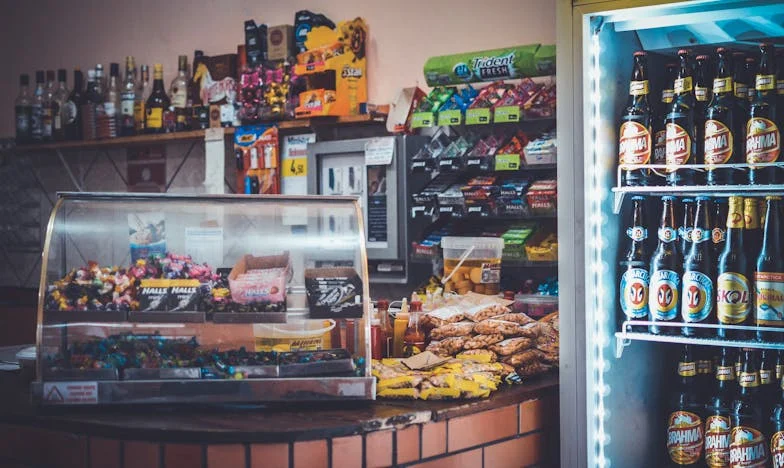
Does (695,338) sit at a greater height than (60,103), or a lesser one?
lesser

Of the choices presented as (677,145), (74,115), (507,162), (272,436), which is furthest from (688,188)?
(74,115)

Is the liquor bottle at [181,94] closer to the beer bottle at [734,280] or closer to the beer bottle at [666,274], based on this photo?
the beer bottle at [666,274]

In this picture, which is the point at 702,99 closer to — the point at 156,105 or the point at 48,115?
the point at 156,105

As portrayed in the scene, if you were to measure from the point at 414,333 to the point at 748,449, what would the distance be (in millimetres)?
1113

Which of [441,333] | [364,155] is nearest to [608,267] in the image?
[441,333]

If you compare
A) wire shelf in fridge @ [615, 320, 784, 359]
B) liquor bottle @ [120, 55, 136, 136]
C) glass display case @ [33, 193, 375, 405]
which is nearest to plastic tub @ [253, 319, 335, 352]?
glass display case @ [33, 193, 375, 405]

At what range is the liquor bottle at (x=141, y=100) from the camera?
6211 millimetres

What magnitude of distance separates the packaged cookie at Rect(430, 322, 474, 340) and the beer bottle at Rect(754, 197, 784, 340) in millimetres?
920

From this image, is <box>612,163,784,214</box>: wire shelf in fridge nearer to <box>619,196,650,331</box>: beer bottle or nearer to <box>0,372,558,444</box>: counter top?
<box>619,196,650,331</box>: beer bottle

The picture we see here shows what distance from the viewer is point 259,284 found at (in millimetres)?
2525

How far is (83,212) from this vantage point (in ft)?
8.59

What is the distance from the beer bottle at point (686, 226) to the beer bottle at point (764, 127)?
0.24 meters

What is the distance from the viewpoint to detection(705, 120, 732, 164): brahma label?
8.70 feet

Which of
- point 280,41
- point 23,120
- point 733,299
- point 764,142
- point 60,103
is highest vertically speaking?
point 280,41
